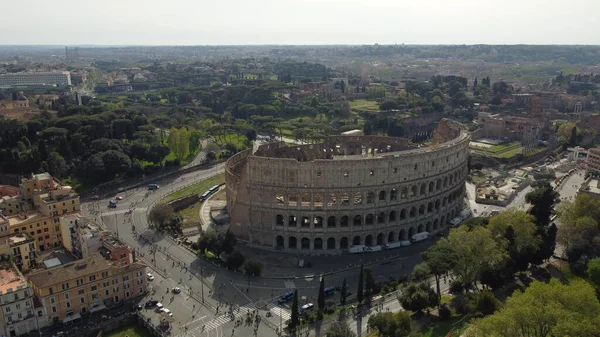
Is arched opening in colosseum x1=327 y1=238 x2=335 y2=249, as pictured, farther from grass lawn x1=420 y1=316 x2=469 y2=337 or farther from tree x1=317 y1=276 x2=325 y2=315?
grass lawn x1=420 y1=316 x2=469 y2=337

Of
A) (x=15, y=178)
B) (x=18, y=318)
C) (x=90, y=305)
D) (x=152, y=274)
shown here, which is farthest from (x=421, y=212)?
(x=15, y=178)

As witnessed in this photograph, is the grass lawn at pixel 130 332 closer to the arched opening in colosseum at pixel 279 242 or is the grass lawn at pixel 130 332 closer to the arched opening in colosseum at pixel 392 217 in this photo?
the arched opening in colosseum at pixel 279 242

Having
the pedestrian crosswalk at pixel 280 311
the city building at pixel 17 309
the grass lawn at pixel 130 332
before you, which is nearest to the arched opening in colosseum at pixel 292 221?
the pedestrian crosswalk at pixel 280 311

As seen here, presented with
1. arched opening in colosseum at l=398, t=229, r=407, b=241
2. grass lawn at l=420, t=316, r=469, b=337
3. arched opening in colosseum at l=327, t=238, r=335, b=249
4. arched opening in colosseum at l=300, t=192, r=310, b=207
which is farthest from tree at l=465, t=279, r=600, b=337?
arched opening in colosseum at l=300, t=192, r=310, b=207

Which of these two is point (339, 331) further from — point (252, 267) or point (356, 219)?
point (356, 219)

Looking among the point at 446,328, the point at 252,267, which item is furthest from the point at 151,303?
the point at 446,328

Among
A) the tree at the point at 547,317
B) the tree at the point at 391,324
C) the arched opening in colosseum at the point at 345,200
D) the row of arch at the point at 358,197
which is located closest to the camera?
the tree at the point at 547,317
